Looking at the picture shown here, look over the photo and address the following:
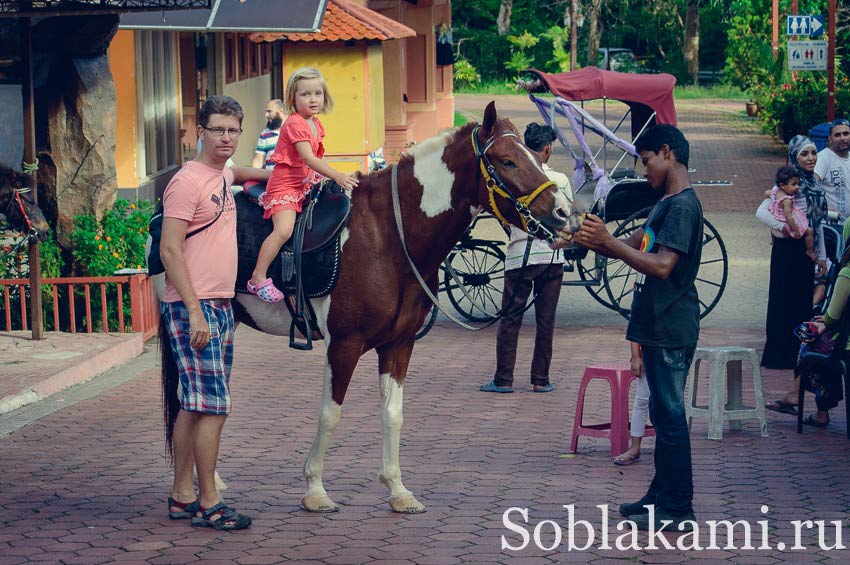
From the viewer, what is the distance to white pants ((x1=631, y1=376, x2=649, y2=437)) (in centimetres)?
791

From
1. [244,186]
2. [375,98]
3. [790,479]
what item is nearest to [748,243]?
[375,98]

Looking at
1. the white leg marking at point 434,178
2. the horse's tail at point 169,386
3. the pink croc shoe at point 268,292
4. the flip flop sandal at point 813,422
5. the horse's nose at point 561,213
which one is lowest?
the flip flop sandal at point 813,422

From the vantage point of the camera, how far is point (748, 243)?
18.8 meters

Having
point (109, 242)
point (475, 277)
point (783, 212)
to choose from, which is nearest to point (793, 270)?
point (783, 212)

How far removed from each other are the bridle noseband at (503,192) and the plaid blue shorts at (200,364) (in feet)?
5.08

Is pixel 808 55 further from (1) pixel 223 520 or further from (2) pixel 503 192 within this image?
(1) pixel 223 520

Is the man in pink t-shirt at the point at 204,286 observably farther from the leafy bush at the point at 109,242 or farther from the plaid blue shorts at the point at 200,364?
the leafy bush at the point at 109,242

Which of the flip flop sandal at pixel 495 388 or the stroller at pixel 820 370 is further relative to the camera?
the flip flop sandal at pixel 495 388

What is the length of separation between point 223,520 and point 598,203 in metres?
7.76

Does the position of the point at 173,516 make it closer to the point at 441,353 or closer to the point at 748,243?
the point at 441,353

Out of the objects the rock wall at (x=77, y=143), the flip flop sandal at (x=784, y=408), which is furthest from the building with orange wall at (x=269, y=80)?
the flip flop sandal at (x=784, y=408)

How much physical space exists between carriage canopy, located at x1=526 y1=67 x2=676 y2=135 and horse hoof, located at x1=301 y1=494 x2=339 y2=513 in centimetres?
913

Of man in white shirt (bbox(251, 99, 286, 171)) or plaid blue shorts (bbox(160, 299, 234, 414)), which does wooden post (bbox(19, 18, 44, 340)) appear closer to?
man in white shirt (bbox(251, 99, 286, 171))

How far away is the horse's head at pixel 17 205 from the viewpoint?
11.2 meters
